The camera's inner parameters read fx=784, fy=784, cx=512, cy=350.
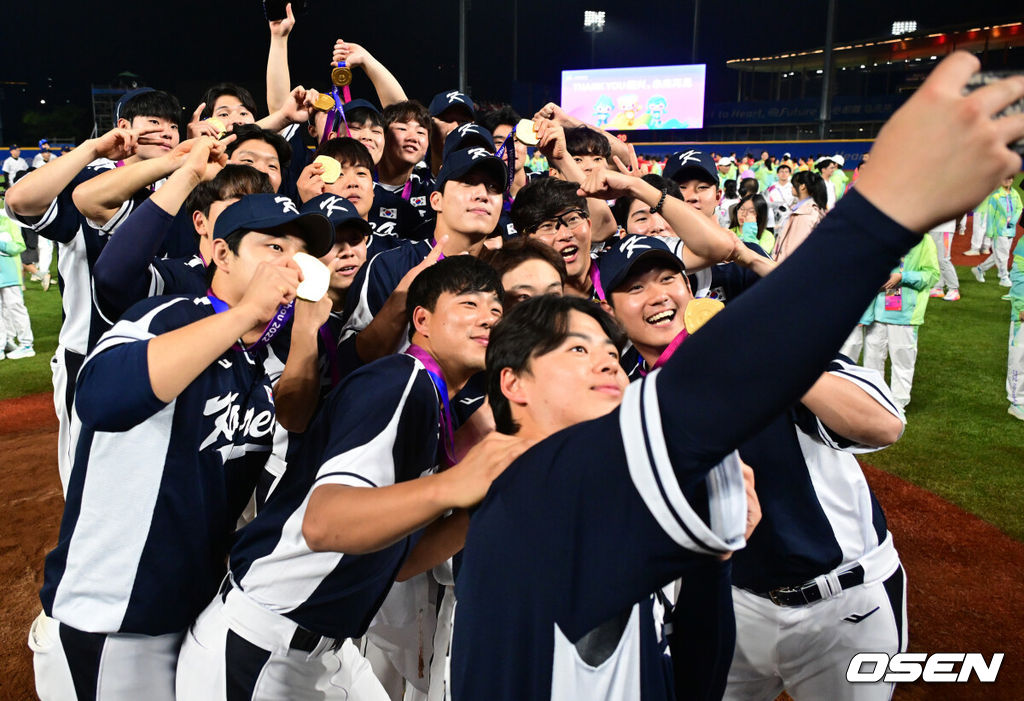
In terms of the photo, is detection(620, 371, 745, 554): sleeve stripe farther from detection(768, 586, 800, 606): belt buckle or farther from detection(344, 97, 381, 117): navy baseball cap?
detection(344, 97, 381, 117): navy baseball cap

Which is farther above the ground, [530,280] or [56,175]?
[56,175]

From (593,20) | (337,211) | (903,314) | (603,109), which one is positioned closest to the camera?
(337,211)

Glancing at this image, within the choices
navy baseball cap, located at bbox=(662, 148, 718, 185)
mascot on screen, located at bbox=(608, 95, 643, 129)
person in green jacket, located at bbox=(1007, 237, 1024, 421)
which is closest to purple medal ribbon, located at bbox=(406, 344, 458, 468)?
navy baseball cap, located at bbox=(662, 148, 718, 185)

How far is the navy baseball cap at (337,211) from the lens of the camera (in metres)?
3.67

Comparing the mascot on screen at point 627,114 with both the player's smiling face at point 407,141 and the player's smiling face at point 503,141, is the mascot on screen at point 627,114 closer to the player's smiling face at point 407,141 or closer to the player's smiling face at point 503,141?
the player's smiling face at point 503,141

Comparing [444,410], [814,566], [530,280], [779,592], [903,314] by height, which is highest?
[530,280]

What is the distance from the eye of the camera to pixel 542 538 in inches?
52.1

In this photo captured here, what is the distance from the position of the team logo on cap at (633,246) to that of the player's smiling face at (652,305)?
7cm

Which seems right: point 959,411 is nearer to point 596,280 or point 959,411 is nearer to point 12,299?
point 596,280

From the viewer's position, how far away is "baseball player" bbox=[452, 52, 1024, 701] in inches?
35.8

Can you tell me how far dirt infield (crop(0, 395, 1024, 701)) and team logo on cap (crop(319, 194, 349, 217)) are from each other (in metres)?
2.89

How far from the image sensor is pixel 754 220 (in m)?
11.2

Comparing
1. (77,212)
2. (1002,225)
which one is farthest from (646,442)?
(1002,225)

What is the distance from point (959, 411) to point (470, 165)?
7.43 meters
